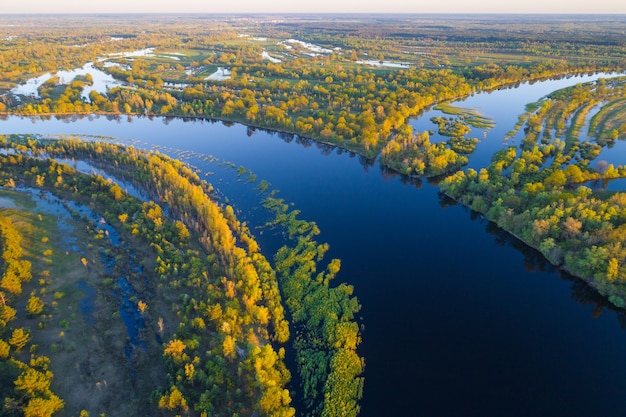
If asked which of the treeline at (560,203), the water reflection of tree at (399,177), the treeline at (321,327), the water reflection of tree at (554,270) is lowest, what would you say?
the treeline at (321,327)

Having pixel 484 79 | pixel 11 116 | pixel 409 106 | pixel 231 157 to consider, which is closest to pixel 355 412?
pixel 231 157

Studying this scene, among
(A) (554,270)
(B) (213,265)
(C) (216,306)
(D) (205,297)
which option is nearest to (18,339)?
(D) (205,297)

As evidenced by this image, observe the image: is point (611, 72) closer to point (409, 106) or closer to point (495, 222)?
point (409, 106)

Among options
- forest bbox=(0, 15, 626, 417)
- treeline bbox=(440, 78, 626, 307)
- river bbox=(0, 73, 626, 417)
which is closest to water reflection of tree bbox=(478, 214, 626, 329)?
river bbox=(0, 73, 626, 417)

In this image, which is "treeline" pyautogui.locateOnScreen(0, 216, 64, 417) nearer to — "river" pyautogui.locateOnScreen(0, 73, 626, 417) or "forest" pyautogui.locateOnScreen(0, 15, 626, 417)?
"forest" pyautogui.locateOnScreen(0, 15, 626, 417)

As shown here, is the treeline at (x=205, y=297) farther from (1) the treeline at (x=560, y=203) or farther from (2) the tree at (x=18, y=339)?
(1) the treeline at (x=560, y=203)

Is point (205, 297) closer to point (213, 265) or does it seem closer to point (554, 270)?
point (213, 265)

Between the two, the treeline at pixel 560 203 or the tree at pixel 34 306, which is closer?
the tree at pixel 34 306

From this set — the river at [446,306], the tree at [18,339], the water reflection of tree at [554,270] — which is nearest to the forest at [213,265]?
the tree at [18,339]
